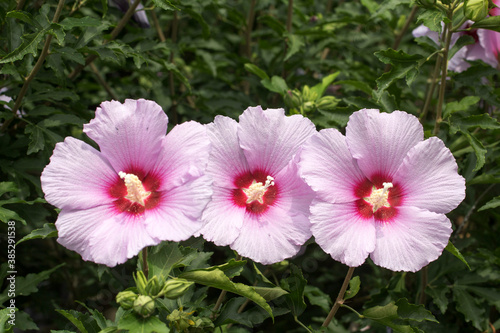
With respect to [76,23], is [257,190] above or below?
below

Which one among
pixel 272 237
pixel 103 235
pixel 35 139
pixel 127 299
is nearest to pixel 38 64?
pixel 35 139

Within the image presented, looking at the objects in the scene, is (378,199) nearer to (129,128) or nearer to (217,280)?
(217,280)

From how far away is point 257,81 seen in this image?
3.05 m

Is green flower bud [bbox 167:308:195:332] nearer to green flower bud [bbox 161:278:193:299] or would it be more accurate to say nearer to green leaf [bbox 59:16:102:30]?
green flower bud [bbox 161:278:193:299]

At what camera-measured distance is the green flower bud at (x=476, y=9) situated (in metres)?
1.72

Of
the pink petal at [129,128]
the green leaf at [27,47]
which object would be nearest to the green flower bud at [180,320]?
the pink petal at [129,128]

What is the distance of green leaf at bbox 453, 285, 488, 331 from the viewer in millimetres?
2211

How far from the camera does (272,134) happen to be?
5.35 ft

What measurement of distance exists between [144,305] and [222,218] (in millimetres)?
338

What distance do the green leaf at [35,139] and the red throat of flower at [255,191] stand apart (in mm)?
910

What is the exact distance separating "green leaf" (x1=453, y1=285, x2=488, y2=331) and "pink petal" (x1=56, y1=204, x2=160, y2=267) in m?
1.55

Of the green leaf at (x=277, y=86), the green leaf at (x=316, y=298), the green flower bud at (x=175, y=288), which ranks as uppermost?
the green leaf at (x=277, y=86)

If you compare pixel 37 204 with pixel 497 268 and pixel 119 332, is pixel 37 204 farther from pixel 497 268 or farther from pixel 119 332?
pixel 497 268

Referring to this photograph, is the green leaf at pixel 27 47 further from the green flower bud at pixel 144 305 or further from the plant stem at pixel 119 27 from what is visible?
the green flower bud at pixel 144 305
